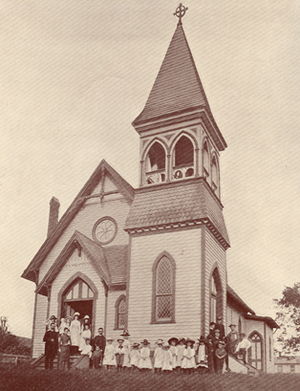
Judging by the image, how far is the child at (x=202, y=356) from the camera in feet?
60.1

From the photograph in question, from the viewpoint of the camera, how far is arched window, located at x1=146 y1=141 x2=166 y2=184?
24.6 metres

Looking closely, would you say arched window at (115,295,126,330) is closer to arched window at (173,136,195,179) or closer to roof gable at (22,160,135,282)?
roof gable at (22,160,135,282)

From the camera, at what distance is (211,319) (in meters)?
21.2

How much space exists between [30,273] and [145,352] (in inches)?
390

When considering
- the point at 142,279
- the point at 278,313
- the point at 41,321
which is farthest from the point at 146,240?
the point at 278,313

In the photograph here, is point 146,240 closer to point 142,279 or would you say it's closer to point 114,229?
point 142,279

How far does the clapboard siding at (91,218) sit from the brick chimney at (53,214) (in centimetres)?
157

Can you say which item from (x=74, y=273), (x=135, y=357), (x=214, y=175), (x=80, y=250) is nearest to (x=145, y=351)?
(x=135, y=357)

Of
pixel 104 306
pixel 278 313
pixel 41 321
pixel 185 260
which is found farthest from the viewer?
pixel 278 313

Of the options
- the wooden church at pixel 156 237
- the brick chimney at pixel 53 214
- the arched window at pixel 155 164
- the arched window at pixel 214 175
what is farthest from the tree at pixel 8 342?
the arched window at pixel 214 175

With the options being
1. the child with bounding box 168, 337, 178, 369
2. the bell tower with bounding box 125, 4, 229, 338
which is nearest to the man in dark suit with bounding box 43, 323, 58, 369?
the bell tower with bounding box 125, 4, 229, 338

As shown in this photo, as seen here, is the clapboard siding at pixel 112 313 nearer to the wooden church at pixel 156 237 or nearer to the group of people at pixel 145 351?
the wooden church at pixel 156 237

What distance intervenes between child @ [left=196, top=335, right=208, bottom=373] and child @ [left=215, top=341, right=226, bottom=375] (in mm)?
535

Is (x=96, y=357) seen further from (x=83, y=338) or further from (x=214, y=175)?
(x=214, y=175)
